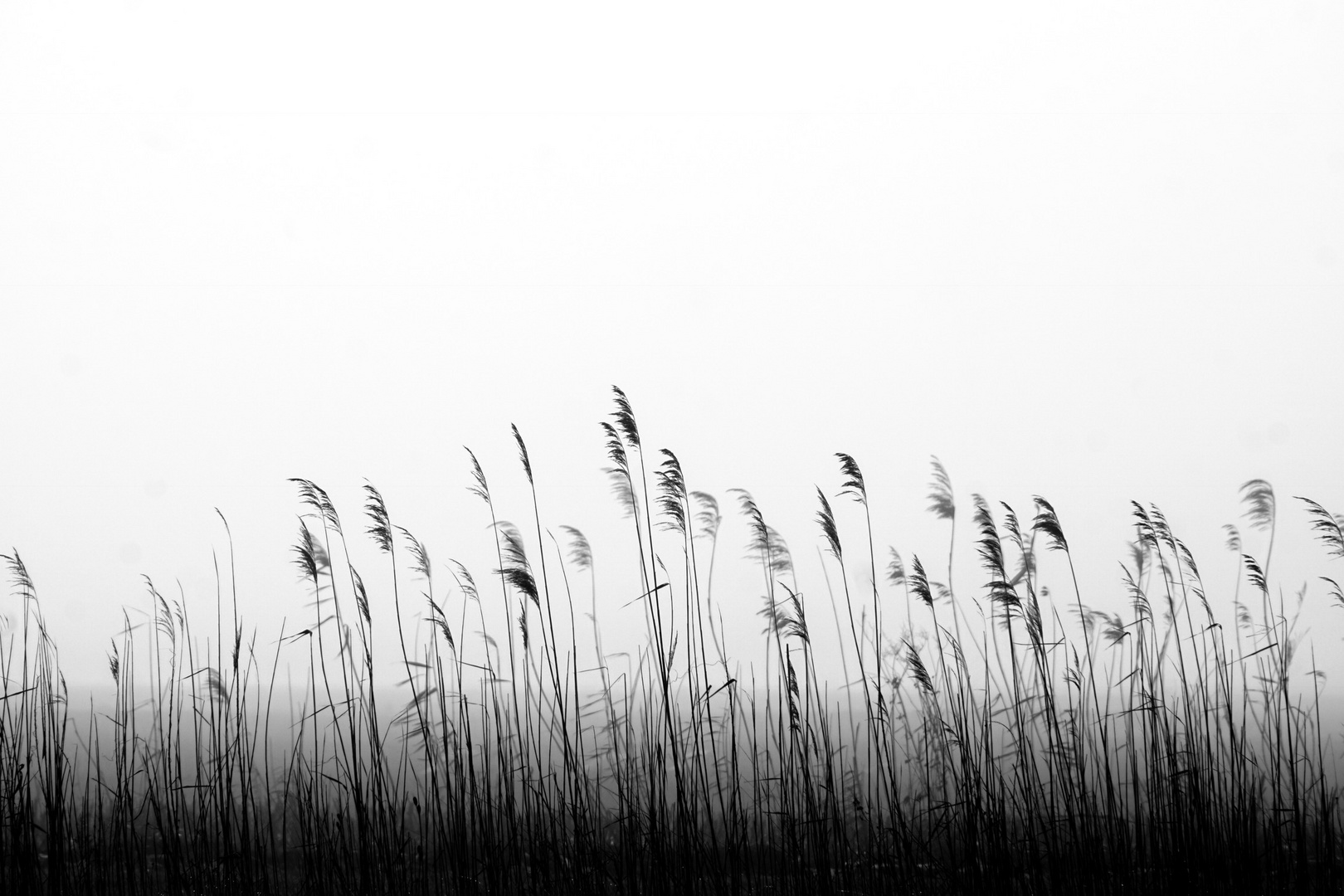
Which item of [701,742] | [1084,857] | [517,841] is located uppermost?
[701,742]

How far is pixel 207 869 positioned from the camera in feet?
10.3

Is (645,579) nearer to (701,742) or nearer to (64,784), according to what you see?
(701,742)

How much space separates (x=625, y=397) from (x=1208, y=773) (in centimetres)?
244

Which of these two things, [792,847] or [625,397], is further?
[625,397]

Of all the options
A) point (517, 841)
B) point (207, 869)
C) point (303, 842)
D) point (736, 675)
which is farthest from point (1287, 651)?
point (207, 869)

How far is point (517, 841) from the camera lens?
3.04m

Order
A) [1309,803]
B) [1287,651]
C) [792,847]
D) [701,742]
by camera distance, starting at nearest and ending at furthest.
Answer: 1. [792,847]
2. [701,742]
3. [1309,803]
4. [1287,651]

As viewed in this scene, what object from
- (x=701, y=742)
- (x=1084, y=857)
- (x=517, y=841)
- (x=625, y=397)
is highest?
(x=625, y=397)

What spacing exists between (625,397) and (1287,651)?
10.3 feet

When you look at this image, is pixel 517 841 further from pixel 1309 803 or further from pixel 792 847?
pixel 1309 803

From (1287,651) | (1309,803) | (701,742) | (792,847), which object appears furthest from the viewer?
(1287,651)

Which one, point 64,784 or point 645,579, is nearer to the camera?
point 645,579

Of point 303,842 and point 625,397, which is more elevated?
point 625,397

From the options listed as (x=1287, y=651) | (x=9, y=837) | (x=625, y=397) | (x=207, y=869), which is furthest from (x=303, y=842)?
(x=1287, y=651)
